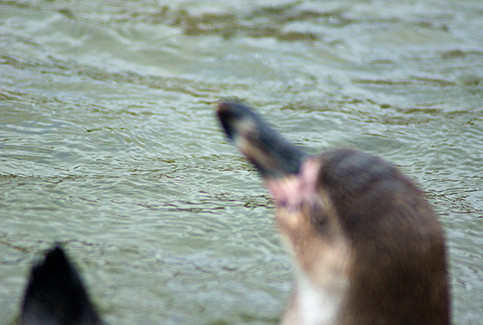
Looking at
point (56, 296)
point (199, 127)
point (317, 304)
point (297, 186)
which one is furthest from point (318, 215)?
point (199, 127)

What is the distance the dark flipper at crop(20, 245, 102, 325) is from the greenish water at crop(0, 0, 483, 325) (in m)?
0.42

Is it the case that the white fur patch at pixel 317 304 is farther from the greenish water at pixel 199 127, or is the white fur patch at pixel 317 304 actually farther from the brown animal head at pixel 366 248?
the greenish water at pixel 199 127

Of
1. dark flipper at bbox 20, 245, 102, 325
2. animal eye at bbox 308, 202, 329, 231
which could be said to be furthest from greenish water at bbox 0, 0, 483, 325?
animal eye at bbox 308, 202, 329, 231

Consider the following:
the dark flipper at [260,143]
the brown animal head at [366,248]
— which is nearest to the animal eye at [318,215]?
the brown animal head at [366,248]

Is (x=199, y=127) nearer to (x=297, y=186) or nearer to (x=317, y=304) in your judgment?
(x=297, y=186)

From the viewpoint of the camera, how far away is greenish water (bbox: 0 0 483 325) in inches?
142

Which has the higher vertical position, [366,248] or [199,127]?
[366,248]

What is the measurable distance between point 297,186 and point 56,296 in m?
1.07

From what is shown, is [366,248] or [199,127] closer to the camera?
[366,248]

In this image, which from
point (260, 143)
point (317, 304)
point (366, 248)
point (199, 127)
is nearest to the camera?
point (366, 248)

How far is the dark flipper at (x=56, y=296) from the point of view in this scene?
272 cm

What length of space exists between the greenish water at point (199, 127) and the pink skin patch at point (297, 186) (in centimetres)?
90

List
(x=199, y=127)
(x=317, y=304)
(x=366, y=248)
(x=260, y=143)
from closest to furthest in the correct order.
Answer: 1. (x=366, y=248)
2. (x=317, y=304)
3. (x=260, y=143)
4. (x=199, y=127)

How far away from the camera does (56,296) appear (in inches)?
109
